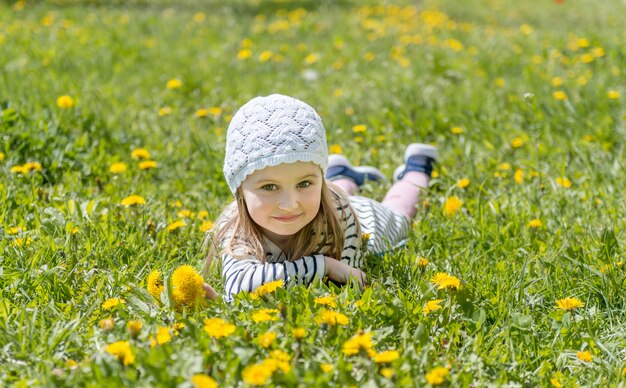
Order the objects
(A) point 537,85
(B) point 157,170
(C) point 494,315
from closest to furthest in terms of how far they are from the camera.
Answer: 1. (C) point 494,315
2. (B) point 157,170
3. (A) point 537,85

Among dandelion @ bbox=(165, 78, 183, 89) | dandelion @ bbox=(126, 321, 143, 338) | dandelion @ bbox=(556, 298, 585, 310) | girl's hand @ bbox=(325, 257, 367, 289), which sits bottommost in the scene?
dandelion @ bbox=(556, 298, 585, 310)

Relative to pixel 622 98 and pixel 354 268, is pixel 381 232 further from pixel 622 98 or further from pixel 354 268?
pixel 622 98

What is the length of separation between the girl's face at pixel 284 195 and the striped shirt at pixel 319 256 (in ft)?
0.48

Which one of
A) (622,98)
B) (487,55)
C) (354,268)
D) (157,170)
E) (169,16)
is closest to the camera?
(354,268)

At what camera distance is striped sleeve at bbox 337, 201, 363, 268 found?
2.87 metres

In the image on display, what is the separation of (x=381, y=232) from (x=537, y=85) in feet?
8.39

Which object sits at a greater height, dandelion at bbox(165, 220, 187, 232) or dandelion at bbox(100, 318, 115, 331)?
dandelion at bbox(100, 318, 115, 331)

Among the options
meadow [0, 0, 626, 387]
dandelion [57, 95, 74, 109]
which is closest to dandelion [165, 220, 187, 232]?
meadow [0, 0, 626, 387]

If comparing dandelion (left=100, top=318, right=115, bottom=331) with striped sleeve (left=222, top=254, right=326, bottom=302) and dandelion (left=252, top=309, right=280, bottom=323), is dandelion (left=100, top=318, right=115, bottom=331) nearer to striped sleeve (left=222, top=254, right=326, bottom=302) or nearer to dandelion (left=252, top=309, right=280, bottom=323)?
dandelion (left=252, top=309, right=280, bottom=323)

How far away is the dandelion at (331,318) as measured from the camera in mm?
2076

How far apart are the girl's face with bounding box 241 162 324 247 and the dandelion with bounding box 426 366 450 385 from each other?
906 mm

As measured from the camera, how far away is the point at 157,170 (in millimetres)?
3971

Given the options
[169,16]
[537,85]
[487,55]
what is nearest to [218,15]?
[169,16]

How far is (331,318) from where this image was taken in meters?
2.08
